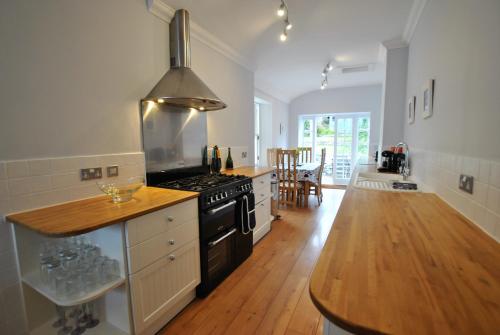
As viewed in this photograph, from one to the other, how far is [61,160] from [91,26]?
0.94 meters

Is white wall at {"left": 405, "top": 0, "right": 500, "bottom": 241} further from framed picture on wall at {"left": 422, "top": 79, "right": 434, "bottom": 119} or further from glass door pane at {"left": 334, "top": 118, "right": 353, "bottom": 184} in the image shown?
glass door pane at {"left": 334, "top": 118, "right": 353, "bottom": 184}

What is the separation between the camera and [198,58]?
262cm

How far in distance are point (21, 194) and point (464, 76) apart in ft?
8.13

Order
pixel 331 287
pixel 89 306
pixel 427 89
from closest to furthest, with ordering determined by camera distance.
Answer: pixel 331 287
pixel 89 306
pixel 427 89

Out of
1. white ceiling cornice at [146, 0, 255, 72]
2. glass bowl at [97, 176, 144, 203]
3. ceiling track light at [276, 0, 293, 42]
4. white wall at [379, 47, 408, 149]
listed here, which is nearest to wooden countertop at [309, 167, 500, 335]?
glass bowl at [97, 176, 144, 203]

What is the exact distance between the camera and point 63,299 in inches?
46.6

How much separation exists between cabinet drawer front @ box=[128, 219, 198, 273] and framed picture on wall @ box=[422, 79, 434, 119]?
1995 millimetres

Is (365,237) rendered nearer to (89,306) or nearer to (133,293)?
(133,293)

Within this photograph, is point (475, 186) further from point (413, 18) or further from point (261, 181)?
point (413, 18)

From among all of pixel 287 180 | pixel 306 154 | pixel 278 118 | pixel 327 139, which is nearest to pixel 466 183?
pixel 287 180

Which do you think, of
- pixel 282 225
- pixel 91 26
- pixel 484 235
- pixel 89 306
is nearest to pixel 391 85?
pixel 282 225

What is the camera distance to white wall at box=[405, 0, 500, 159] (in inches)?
38.4

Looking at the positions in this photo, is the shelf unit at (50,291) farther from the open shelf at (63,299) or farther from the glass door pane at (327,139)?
the glass door pane at (327,139)

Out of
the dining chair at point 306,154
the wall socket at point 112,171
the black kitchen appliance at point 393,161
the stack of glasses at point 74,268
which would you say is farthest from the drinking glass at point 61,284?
the dining chair at point 306,154
